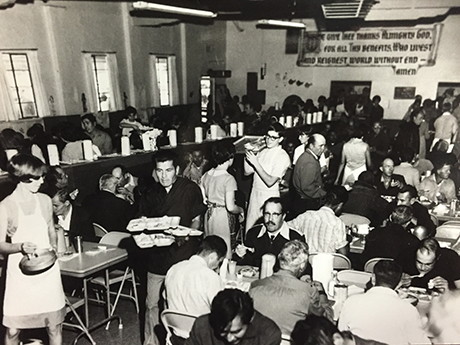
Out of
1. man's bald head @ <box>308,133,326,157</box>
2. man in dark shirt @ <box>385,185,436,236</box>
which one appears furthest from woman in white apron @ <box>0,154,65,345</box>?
man in dark shirt @ <box>385,185,436,236</box>

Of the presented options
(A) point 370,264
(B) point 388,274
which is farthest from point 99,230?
(B) point 388,274

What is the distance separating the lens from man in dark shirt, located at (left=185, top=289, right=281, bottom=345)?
222cm

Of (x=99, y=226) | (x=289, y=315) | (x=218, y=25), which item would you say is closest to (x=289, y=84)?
(x=218, y=25)

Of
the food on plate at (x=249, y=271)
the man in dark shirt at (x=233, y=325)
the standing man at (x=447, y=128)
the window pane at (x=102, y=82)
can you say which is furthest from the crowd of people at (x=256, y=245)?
the window pane at (x=102, y=82)

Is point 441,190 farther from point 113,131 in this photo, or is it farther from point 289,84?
point 289,84

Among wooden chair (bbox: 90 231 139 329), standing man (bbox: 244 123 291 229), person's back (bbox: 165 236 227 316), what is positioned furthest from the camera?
standing man (bbox: 244 123 291 229)

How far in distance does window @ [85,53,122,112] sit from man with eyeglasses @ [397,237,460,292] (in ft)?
28.2

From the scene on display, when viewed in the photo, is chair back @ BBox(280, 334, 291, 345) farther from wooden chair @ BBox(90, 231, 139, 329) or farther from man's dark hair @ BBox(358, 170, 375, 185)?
man's dark hair @ BBox(358, 170, 375, 185)

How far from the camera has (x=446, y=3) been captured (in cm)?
1130

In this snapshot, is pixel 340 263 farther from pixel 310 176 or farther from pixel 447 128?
pixel 447 128

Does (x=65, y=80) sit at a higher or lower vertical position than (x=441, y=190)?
higher

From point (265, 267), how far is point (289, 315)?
0.64 m

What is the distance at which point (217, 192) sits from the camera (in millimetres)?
4195

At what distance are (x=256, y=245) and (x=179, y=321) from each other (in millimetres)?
1179
